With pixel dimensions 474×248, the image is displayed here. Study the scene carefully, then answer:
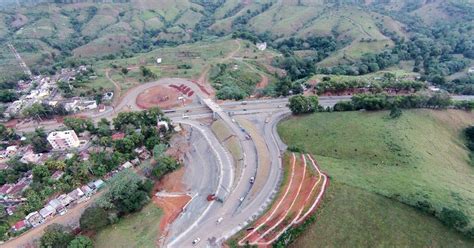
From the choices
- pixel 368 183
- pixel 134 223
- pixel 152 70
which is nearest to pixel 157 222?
pixel 134 223

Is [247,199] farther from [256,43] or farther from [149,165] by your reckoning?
[256,43]

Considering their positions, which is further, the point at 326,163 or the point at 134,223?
the point at 326,163

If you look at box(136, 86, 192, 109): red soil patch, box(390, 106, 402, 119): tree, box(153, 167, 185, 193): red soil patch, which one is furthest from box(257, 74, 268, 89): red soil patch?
box(153, 167, 185, 193): red soil patch

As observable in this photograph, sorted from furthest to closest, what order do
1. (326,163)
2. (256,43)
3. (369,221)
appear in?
(256,43) → (326,163) → (369,221)

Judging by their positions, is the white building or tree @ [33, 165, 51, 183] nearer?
tree @ [33, 165, 51, 183]

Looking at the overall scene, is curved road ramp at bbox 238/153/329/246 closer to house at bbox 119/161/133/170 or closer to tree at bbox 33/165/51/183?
house at bbox 119/161/133/170

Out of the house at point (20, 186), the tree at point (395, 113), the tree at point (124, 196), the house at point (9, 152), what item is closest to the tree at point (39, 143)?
the house at point (9, 152)

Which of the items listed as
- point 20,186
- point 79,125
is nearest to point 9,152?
point 79,125
